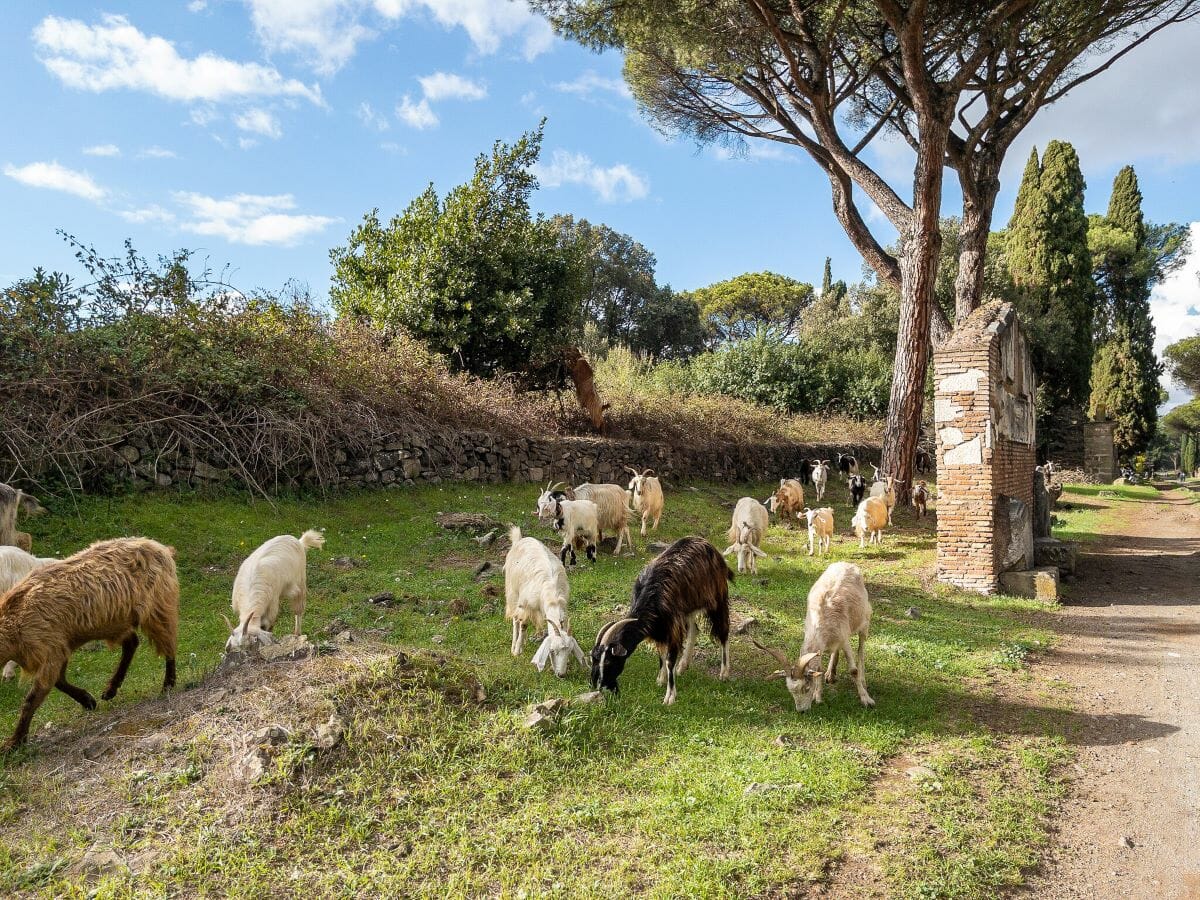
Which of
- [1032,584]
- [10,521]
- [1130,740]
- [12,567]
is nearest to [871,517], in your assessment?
[1032,584]

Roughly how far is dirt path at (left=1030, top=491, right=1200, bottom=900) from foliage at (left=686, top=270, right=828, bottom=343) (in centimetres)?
4384

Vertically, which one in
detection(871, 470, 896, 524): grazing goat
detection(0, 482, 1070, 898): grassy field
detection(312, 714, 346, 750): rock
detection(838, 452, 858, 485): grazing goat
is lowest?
detection(0, 482, 1070, 898): grassy field

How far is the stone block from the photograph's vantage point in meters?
11.2

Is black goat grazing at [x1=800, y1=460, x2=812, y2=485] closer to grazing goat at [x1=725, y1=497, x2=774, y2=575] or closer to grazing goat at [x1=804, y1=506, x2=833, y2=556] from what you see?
grazing goat at [x1=804, y1=506, x2=833, y2=556]

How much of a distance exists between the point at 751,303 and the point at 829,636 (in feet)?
170

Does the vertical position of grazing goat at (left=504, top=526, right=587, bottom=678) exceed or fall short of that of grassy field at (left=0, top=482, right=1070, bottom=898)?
it exceeds it

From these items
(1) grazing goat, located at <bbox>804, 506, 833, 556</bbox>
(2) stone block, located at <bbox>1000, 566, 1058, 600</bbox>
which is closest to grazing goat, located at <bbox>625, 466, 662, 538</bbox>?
(1) grazing goat, located at <bbox>804, 506, 833, 556</bbox>

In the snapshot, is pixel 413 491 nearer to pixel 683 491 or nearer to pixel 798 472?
pixel 683 491

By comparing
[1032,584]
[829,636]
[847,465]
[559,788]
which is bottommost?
[559,788]

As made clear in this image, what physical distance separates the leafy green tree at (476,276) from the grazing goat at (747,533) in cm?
975

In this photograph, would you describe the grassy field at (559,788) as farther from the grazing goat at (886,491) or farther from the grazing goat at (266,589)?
the grazing goat at (886,491)

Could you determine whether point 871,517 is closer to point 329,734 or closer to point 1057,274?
point 329,734

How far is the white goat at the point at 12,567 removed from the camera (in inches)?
259

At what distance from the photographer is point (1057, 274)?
3097 cm
